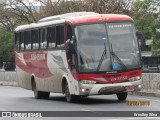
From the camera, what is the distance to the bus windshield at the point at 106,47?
21031 mm

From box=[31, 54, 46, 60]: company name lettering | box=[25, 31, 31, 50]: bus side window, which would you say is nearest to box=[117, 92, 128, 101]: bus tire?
box=[31, 54, 46, 60]: company name lettering

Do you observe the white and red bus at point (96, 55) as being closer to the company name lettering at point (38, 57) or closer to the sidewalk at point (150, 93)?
the company name lettering at point (38, 57)

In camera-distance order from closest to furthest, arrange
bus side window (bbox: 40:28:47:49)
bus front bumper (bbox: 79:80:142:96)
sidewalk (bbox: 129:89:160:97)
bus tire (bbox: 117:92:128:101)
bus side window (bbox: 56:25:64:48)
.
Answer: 1. bus front bumper (bbox: 79:80:142:96)
2. bus side window (bbox: 56:25:64:48)
3. bus tire (bbox: 117:92:128:101)
4. bus side window (bbox: 40:28:47:49)
5. sidewalk (bbox: 129:89:160:97)

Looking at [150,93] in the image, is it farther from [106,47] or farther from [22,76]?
[22,76]

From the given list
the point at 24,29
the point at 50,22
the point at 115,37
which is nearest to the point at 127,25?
the point at 115,37

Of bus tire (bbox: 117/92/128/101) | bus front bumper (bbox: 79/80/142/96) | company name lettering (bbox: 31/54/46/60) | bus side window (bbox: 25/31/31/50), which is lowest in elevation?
bus tire (bbox: 117/92/128/101)

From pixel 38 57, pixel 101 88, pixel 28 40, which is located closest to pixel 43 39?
pixel 38 57

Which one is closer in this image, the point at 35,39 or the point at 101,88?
the point at 101,88

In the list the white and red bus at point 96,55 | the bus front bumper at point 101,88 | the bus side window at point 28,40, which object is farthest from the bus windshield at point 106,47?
the bus side window at point 28,40

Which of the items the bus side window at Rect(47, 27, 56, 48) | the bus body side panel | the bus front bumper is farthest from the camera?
the bus body side panel

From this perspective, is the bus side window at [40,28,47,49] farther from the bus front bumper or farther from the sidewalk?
the sidewalk

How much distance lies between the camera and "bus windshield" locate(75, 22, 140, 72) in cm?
2103

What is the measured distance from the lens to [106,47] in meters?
21.2

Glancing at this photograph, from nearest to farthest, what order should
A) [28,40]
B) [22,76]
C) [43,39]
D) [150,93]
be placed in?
[43,39], [150,93], [28,40], [22,76]
